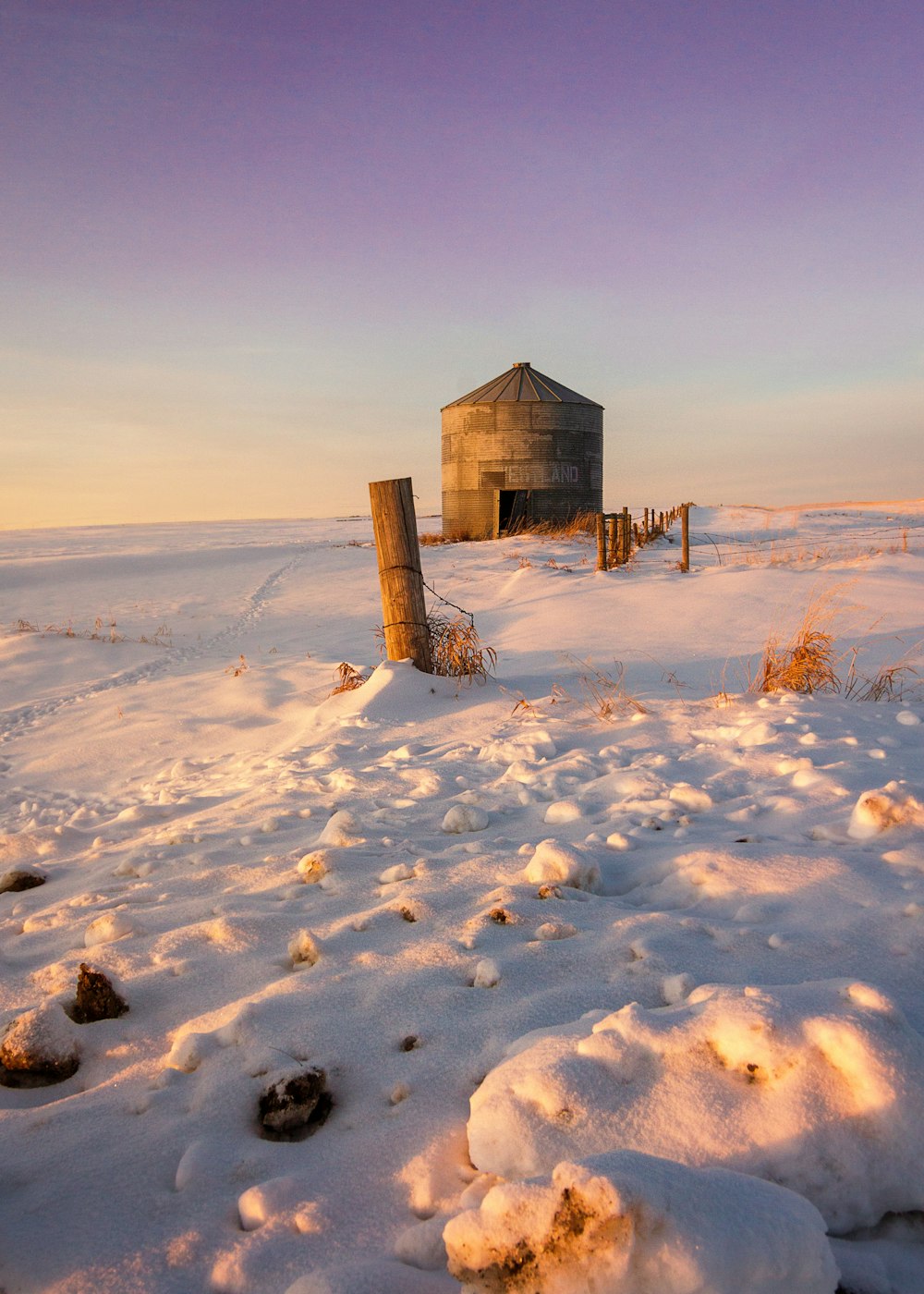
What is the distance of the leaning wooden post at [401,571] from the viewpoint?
6117 millimetres

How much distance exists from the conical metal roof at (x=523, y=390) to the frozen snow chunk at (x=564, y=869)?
2014 cm

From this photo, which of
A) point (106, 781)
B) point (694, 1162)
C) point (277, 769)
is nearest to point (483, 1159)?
point (694, 1162)

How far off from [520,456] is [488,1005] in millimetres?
20680

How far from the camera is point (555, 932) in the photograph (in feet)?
7.25

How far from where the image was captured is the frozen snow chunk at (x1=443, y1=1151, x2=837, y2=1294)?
1.08 meters

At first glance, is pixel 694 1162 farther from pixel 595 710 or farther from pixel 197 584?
pixel 197 584

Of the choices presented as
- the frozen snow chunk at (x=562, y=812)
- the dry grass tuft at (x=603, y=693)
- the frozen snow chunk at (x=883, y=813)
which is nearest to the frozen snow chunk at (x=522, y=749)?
the dry grass tuft at (x=603, y=693)

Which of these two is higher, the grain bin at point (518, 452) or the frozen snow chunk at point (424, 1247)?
the grain bin at point (518, 452)

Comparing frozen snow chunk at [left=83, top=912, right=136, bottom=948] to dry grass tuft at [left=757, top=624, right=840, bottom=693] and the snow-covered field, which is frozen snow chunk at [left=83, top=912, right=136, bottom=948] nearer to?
the snow-covered field

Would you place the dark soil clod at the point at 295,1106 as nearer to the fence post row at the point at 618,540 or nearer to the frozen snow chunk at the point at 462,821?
the frozen snow chunk at the point at 462,821

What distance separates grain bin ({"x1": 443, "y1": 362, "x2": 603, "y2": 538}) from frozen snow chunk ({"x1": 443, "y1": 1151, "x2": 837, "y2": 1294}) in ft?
68.9

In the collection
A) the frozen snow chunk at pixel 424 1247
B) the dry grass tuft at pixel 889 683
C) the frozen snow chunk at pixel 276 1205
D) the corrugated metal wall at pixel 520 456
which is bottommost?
the dry grass tuft at pixel 889 683

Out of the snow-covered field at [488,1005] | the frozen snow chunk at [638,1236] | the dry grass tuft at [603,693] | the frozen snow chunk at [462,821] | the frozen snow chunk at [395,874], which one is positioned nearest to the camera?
the frozen snow chunk at [638,1236]

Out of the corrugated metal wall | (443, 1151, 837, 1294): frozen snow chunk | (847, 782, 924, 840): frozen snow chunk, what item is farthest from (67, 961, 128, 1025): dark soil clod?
the corrugated metal wall
